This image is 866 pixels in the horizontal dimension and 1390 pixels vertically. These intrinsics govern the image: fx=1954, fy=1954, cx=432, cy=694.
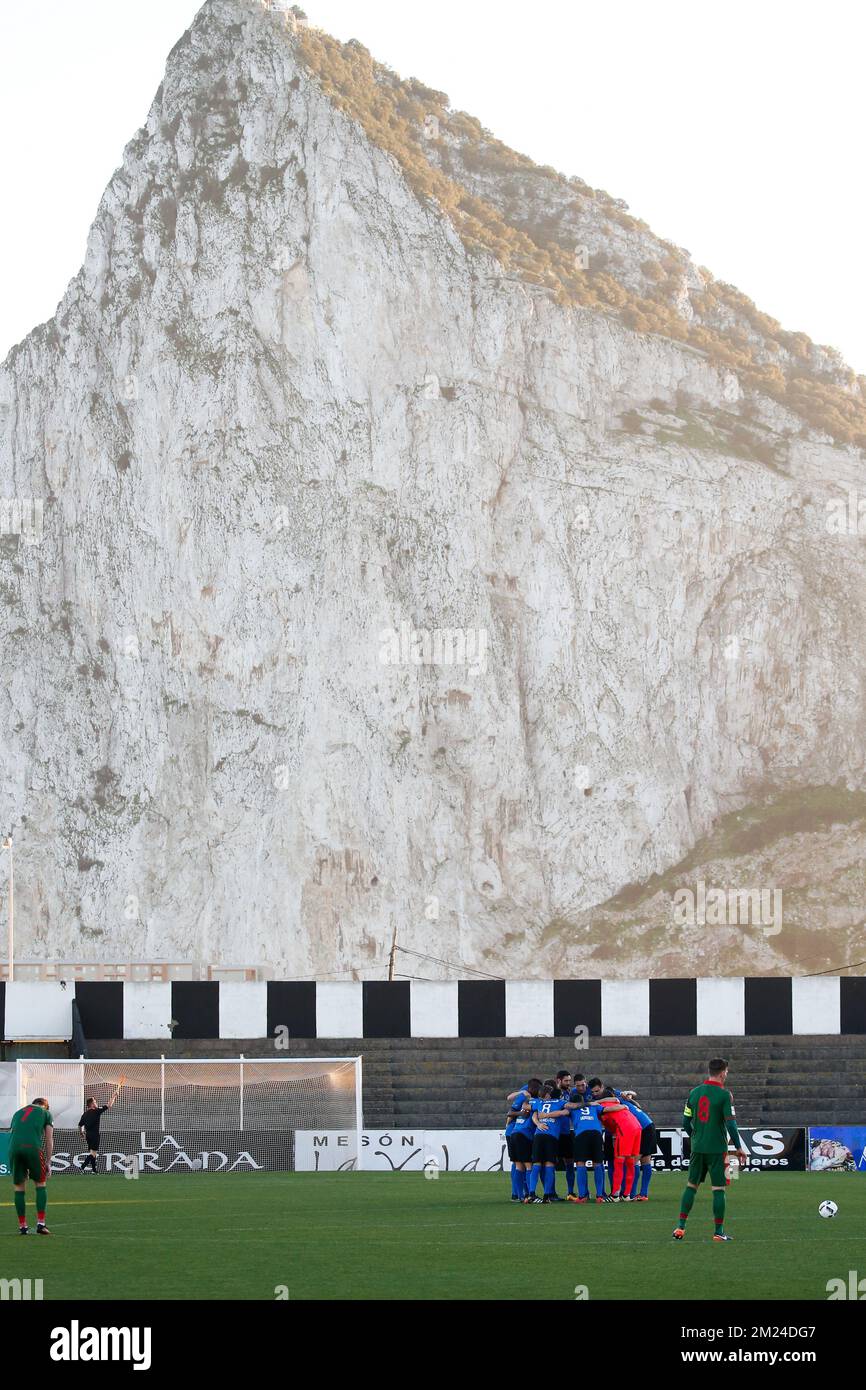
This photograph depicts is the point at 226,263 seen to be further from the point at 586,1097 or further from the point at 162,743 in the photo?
the point at 586,1097

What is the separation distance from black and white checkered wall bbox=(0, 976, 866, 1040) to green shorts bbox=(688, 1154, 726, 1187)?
20.8 metres

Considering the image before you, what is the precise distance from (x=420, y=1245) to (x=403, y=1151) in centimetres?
1365

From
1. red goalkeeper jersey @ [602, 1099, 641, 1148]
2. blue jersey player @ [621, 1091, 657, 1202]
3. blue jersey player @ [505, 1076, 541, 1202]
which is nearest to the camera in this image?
blue jersey player @ [505, 1076, 541, 1202]

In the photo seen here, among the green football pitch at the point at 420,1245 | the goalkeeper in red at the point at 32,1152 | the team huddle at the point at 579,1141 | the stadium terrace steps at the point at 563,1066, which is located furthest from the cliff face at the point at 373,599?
the goalkeeper in red at the point at 32,1152

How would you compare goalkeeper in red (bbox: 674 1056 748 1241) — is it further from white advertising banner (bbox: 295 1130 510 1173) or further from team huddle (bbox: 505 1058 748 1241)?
white advertising banner (bbox: 295 1130 510 1173)

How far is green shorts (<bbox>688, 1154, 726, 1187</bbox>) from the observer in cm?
1586

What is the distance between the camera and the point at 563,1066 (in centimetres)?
3447

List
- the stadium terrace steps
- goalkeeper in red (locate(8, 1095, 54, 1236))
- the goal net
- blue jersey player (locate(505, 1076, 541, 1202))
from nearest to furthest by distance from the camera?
goalkeeper in red (locate(8, 1095, 54, 1236)) → blue jersey player (locate(505, 1076, 541, 1202)) → the goal net → the stadium terrace steps

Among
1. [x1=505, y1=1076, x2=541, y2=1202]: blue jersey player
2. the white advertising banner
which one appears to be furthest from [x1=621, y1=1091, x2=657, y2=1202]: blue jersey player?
the white advertising banner

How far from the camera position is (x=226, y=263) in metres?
103

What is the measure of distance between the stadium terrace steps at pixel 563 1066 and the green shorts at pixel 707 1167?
53.4ft

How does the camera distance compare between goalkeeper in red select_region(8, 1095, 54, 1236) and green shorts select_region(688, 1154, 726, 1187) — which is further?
goalkeeper in red select_region(8, 1095, 54, 1236)

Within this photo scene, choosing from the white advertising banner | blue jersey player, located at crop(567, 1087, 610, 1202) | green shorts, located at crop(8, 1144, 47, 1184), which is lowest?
the white advertising banner

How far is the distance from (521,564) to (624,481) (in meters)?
7.02
